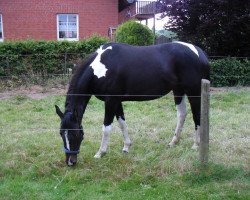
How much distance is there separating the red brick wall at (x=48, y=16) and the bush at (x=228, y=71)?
893cm

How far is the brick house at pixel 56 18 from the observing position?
18.9 metres

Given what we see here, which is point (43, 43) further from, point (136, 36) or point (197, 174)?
point (197, 174)

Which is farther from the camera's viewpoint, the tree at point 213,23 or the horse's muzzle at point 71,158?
the tree at point 213,23

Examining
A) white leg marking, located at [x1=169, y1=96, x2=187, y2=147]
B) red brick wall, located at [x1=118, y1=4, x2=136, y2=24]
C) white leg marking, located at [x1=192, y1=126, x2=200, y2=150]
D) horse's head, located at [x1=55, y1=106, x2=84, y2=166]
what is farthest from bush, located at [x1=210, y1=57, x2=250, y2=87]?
red brick wall, located at [x1=118, y1=4, x2=136, y2=24]

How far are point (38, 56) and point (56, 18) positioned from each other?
22.3 ft

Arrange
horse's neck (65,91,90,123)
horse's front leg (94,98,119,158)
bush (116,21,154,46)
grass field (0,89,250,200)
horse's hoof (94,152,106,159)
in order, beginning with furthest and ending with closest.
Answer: bush (116,21,154,46) → horse's hoof (94,152,106,159) → horse's front leg (94,98,119,158) → horse's neck (65,91,90,123) → grass field (0,89,250,200)

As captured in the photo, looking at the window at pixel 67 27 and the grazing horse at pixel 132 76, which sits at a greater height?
the window at pixel 67 27

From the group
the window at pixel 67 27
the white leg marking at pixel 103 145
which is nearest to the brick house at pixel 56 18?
the window at pixel 67 27

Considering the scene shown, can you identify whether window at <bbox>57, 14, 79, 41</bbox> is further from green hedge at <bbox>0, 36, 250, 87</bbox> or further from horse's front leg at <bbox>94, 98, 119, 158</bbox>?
horse's front leg at <bbox>94, 98, 119, 158</bbox>

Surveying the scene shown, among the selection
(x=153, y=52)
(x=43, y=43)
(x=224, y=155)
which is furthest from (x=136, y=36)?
(x=224, y=155)

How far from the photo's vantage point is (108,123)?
19.2 feet

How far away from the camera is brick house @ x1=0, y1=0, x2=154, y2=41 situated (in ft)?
61.9

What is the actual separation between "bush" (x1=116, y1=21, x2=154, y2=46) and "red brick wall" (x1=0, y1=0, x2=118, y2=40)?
6.00 m

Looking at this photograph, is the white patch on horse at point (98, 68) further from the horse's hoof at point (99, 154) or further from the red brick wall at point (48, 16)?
the red brick wall at point (48, 16)
